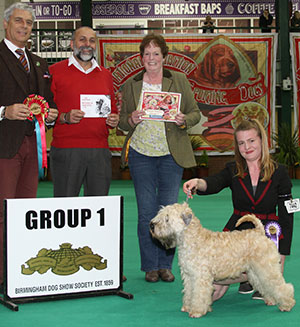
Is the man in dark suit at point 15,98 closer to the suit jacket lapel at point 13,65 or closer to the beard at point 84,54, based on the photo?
the suit jacket lapel at point 13,65

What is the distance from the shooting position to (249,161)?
12.0ft

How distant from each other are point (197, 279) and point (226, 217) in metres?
4.07

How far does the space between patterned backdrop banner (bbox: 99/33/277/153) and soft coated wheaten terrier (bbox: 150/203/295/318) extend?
33.1ft

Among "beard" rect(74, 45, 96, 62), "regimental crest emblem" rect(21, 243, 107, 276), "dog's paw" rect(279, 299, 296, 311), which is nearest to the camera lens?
"dog's paw" rect(279, 299, 296, 311)

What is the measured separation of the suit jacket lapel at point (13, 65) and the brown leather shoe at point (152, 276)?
5.23 ft

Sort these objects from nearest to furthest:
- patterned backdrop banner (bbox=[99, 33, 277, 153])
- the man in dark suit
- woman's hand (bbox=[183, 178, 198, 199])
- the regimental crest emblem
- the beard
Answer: woman's hand (bbox=[183, 178, 198, 199])
the regimental crest emblem
the man in dark suit
the beard
patterned backdrop banner (bbox=[99, 33, 277, 153])

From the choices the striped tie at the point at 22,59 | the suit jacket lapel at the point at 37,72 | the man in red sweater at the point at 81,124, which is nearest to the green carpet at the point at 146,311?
the man in red sweater at the point at 81,124

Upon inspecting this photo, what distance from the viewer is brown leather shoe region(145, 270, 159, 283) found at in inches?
162

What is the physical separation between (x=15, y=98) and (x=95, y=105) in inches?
23.3

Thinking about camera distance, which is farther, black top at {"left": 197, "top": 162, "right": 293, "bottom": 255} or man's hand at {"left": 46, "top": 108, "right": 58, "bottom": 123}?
man's hand at {"left": 46, "top": 108, "right": 58, "bottom": 123}

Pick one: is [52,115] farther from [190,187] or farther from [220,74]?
[220,74]

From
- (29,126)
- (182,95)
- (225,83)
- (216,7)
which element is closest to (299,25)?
(225,83)

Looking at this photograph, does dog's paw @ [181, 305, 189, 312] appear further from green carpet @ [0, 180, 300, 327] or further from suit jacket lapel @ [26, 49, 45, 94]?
suit jacket lapel @ [26, 49, 45, 94]

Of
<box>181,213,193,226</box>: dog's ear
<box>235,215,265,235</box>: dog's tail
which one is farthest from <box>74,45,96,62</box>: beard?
<box>235,215,265,235</box>: dog's tail
